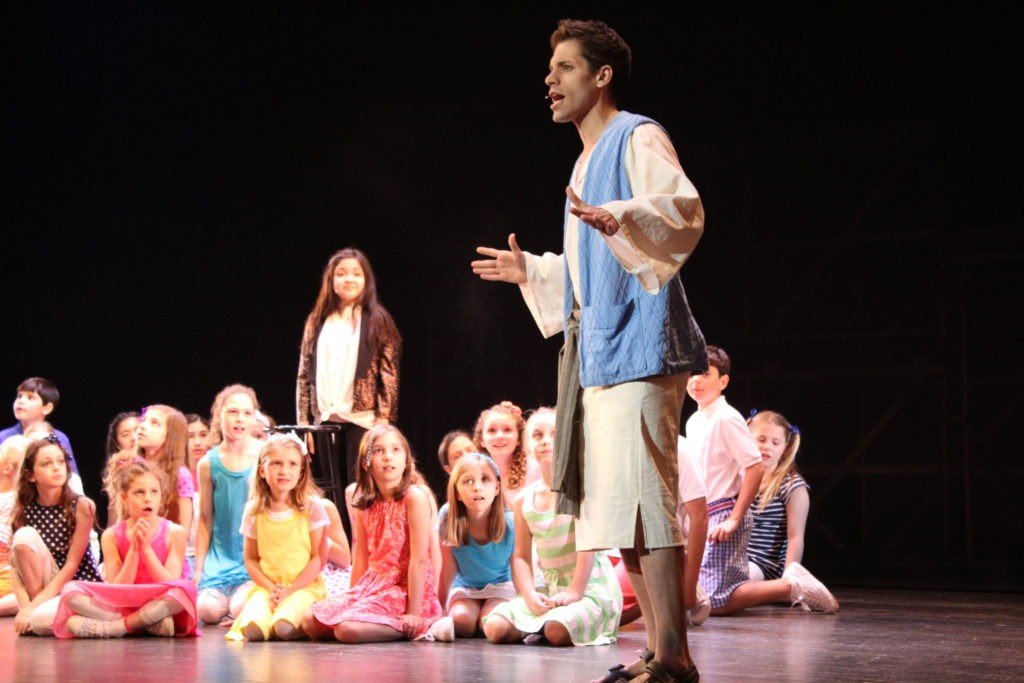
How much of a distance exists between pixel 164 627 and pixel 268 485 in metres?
0.55

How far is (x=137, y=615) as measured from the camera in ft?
11.5

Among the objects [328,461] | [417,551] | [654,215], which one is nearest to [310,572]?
[417,551]

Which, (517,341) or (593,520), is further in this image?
(517,341)

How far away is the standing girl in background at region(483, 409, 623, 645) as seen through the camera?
128 inches

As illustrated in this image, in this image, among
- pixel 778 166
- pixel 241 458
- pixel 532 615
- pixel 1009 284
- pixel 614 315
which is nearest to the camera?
pixel 614 315

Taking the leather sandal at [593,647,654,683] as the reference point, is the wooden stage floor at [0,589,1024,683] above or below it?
below

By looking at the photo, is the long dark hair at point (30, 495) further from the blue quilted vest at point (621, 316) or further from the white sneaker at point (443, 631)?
the blue quilted vest at point (621, 316)

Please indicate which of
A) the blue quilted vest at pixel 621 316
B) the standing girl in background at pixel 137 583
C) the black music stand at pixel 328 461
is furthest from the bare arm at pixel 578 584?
the black music stand at pixel 328 461

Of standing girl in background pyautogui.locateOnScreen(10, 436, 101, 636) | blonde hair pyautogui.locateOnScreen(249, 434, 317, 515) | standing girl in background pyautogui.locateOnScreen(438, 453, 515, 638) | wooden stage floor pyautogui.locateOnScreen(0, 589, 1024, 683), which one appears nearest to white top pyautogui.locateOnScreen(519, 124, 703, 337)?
wooden stage floor pyautogui.locateOnScreen(0, 589, 1024, 683)

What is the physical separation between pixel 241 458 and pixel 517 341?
2.38 metres

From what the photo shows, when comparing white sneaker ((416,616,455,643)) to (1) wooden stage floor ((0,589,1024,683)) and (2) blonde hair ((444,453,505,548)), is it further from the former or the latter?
(2) blonde hair ((444,453,505,548))

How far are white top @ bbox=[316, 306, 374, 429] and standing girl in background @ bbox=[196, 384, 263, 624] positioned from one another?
38 centimetres

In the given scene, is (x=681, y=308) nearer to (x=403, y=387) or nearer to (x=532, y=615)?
(x=532, y=615)

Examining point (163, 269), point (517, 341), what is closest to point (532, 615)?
point (517, 341)
